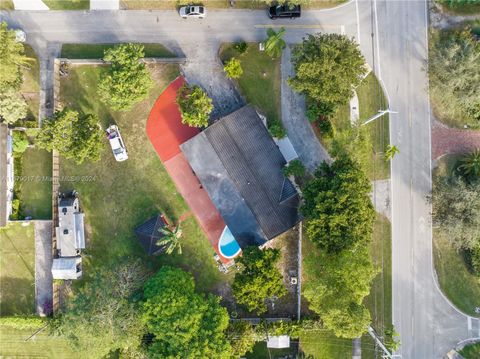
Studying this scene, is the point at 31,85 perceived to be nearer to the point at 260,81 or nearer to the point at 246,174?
the point at 260,81

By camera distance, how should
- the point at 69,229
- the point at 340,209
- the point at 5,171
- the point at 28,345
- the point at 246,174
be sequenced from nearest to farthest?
the point at 340,209, the point at 246,174, the point at 5,171, the point at 69,229, the point at 28,345

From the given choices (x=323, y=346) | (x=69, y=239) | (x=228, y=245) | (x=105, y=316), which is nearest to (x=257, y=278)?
(x=228, y=245)

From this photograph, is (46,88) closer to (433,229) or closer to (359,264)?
A: (359,264)

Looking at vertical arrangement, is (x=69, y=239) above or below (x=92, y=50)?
below

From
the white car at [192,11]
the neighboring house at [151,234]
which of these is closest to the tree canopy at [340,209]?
the neighboring house at [151,234]

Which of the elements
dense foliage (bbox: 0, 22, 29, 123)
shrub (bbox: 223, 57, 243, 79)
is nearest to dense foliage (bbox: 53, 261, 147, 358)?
dense foliage (bbox: 0, 22, 29, 123)

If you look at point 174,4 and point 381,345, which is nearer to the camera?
point 381,345
